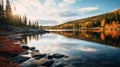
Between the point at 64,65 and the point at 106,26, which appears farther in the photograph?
the point at 106,26

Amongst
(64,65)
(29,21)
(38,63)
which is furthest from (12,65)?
(29,21)

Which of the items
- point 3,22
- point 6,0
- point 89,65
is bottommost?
point 89,65

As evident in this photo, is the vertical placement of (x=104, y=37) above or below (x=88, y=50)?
above

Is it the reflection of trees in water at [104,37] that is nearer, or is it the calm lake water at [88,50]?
the calm lake water at [88,50]

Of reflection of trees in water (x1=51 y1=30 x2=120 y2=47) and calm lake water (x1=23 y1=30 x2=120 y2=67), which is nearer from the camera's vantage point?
calm lake water (x1=23 y1=30 x2=120 y2=67)

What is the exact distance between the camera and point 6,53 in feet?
94.8

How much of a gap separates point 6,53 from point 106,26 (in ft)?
507

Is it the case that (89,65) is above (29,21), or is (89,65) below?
below

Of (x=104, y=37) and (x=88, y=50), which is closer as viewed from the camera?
(x=88, y=50)

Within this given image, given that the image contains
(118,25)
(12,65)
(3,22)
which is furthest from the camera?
(118,25)

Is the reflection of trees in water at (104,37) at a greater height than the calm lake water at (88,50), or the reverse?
the reflection of trees in water at (104,37)

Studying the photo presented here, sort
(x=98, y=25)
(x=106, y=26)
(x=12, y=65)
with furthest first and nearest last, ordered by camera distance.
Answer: (x=98, y=25) → (x=106, y=26) → (x=12, y=65)

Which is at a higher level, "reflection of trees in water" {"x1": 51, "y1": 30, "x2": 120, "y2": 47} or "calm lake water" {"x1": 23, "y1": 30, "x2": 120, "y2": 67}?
"reflection of trees in water" {"x1": 51, "y1": 30, "x2": 120, "y2": 47}

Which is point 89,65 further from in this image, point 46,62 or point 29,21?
point 29,21
